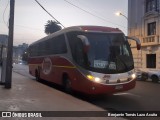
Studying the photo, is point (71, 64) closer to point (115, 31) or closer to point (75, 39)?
point (75, 39)

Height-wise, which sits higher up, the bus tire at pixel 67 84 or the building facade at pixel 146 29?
the building facade at pixel 146 29

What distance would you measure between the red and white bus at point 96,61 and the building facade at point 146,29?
18.6 m

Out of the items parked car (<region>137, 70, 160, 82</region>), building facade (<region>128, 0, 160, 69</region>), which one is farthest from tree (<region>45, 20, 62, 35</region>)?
parked car (<region>137, 70, 160, 82</region>)

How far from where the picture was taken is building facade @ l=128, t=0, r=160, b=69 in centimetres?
3125

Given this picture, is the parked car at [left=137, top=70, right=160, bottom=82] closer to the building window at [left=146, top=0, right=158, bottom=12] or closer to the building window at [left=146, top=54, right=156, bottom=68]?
the building window at [left=146, top=54, right=156, bottom=68]

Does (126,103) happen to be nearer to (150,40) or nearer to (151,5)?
(150,40)

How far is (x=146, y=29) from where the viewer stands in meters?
33.4

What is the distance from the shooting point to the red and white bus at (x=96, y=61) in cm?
1180

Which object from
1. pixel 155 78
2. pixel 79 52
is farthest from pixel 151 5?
pixel 79 52

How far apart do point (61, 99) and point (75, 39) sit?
122 inches

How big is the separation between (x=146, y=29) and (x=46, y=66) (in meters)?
18.4

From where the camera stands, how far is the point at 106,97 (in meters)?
13.5

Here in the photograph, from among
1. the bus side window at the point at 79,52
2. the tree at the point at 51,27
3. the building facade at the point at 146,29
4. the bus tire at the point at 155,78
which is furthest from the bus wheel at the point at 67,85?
the tree at the point at 51,27

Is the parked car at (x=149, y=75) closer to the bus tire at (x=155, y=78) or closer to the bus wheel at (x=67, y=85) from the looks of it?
the bus tire at (x=155, y=78)
